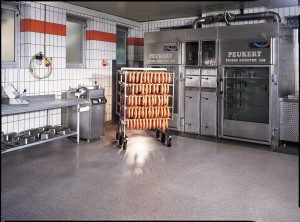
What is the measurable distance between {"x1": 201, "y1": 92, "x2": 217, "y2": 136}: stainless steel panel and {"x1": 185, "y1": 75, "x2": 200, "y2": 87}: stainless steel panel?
0.26m

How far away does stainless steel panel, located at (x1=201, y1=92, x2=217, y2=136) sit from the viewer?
6.47 metres

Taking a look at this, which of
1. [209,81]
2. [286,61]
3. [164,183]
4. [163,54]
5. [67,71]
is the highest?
[163,54]

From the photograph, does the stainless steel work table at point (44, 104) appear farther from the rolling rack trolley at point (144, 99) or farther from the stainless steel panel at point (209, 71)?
the stainless steel panel at point (209, 71)

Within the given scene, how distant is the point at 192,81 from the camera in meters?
6.75

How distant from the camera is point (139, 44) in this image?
887 centimetres

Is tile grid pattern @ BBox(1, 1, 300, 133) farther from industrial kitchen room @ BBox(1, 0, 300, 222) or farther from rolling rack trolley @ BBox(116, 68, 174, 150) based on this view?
rolling rack trolley @ BBox(116, 68, 174, 150)

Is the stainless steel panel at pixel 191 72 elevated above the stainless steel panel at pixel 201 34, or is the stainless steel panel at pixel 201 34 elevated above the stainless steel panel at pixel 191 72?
the stainless steel panel at pixel 201 34

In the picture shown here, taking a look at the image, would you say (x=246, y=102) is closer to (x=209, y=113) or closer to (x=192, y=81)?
(x=209, y=113)

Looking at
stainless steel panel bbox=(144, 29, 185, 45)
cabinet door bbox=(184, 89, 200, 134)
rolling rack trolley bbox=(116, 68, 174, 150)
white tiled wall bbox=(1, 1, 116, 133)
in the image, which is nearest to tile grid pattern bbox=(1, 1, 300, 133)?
white tiled wall bbox=(1, 1, 116, 133)

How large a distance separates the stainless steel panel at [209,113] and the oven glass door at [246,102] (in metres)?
0.23

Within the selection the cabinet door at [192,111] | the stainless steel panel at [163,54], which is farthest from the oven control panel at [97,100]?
the cabinet door at [192,111]

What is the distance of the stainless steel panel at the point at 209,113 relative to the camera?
6473mm

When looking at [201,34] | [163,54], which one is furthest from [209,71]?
[163,54]

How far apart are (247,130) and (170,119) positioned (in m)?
1.57
